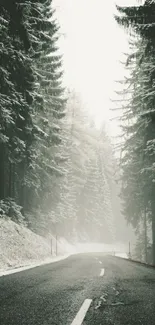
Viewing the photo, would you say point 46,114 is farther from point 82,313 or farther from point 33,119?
point 82,313

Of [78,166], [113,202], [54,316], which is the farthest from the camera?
[113,202]

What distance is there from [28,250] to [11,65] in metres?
10.8

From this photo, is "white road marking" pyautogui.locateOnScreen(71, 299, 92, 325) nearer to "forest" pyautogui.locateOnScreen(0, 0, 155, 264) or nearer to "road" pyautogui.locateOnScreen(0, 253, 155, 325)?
"road" pyautogui.locateOnScreen(0, 253, 155, 325)

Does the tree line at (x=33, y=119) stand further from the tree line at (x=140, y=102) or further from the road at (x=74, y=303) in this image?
the road at (x=74, y=303)

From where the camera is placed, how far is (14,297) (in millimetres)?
6020

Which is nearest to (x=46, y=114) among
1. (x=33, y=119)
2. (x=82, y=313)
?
(x=33, y=119)

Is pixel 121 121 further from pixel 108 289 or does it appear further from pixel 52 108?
pixel 108 289

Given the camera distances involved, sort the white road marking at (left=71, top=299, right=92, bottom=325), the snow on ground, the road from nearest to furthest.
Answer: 1. the white road marking at (left=71, top=299, right=92, bottom=325)
2. the road
3. the snow on ground

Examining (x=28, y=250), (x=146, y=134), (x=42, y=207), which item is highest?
(x=146, y=134)

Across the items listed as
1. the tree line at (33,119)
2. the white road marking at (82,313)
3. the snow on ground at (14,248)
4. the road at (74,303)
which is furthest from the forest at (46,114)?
the white road marking at (82,313)

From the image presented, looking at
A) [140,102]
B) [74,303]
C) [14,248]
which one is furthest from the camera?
[140,102]

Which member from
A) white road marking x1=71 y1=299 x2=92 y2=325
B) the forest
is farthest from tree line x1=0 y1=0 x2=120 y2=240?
white road marking x1=71 y1=299 x2=92 y2=325

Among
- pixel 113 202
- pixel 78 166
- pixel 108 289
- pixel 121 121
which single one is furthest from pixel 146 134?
pixel 113 202

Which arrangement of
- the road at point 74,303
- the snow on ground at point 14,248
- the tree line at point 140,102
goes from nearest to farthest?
the road at point 74,303
the tree line at point 140,102
the snow on ground at point 14,248
